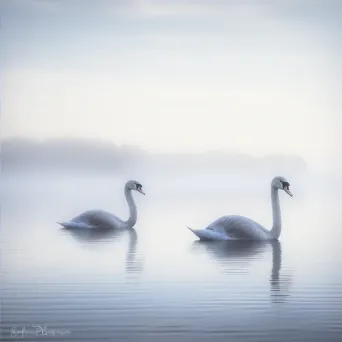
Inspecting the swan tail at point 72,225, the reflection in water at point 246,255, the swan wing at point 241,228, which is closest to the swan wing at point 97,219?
the swan tail at point 72,225

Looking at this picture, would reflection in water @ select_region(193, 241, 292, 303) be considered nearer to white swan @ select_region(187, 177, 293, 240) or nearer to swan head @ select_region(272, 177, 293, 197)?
white swan @ select_region(187, 177, 293, 240)

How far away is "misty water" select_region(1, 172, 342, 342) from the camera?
173 inches

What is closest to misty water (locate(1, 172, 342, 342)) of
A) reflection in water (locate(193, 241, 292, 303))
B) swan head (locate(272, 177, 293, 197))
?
reflection in water (locate(193, 241, 292, 303))

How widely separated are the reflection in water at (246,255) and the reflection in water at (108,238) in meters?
0.47

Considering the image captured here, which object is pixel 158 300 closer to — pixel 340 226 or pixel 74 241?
pixel 74 241

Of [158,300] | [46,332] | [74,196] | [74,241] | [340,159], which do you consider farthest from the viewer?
[74,196]

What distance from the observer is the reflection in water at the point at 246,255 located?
17.7 feet

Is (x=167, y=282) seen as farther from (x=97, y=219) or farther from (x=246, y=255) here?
(x=97, y=219)

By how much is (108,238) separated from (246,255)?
4.72 feet

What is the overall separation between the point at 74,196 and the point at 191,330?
7766 mm

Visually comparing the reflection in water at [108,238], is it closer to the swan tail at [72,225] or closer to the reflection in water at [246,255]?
the swan tail at [72,225]

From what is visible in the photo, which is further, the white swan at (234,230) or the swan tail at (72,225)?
the swan tail at (72,225)

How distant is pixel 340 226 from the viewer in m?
8.47

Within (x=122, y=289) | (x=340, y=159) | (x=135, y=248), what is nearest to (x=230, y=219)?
(x=135, y=248)
